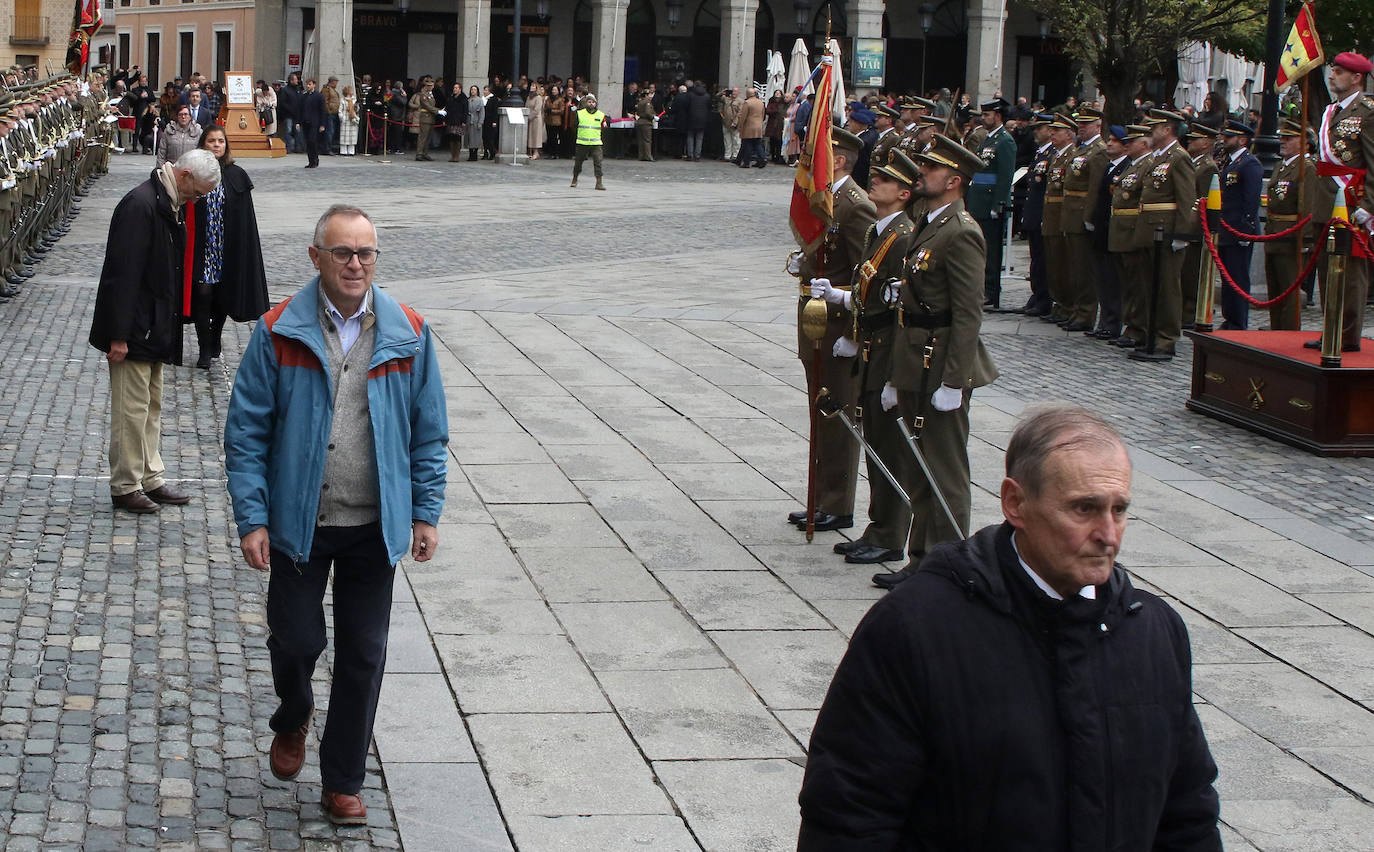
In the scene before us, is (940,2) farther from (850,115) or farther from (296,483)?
(296,483)

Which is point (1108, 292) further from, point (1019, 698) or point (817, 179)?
point (1019, 698)

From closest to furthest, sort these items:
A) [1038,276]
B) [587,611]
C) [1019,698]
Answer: [1019,698] → [587,611] → [1038,276]

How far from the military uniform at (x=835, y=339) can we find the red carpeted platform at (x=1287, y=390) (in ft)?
12.2

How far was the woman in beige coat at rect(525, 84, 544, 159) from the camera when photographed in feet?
124

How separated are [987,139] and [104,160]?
1859 cm

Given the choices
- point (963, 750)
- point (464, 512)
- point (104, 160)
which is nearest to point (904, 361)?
point (464, 512)

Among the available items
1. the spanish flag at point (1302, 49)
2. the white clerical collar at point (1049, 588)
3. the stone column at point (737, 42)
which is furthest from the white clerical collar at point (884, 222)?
the stone column at point (737, 42)

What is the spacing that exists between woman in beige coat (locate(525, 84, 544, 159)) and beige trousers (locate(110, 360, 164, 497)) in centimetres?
2965

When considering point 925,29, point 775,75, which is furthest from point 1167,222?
point 925,29

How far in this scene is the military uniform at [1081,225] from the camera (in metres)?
15.5

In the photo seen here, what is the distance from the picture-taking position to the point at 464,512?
8.68 meters

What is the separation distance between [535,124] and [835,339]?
30.1 m

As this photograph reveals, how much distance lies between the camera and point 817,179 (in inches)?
325

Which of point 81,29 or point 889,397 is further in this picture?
point 81,29
